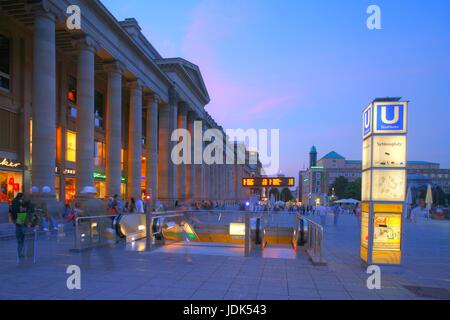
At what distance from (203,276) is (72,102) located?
24683 millimetres

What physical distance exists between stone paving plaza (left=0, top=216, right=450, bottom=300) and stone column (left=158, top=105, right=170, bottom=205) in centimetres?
2676

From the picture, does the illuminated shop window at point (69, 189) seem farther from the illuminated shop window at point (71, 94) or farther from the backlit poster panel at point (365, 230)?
the backlit poster panel at point (365, 230)

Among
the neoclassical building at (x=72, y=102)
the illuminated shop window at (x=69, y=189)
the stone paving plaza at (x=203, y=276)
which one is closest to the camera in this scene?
the stone paving plaza at (x=203, y=276)

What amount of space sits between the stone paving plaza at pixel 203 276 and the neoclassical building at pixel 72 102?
570 cm

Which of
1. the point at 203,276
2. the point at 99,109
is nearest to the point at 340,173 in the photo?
the point at 99,109

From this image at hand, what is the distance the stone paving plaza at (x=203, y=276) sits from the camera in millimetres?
6586

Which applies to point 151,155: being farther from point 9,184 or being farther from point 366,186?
point 366,186

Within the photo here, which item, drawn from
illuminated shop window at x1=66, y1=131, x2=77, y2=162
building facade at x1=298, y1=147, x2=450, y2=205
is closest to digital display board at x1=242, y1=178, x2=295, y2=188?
illuminated shop window at x1=66, y1=131, x2=77, y2=162

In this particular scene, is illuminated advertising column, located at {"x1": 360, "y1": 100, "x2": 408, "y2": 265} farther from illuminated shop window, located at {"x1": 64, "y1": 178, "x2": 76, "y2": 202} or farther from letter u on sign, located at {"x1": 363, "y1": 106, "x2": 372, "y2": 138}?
illuminated shop window, located at {"x1": 64, "y1": 178, "x2": 76, "y2": 202}

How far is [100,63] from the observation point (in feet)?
97.9

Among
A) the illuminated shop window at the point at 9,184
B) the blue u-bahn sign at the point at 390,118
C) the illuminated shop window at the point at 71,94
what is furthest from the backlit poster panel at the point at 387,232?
the illuminated shop window at the point at 71,94
